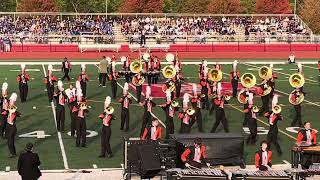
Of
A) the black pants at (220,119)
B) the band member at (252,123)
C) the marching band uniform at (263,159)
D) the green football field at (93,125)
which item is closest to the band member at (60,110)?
the green football field at (93,125)

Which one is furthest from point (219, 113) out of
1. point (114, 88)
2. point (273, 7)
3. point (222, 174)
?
point (273, 7)

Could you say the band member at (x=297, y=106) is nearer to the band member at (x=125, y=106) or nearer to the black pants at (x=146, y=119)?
the black pants at (x=146, y=119)

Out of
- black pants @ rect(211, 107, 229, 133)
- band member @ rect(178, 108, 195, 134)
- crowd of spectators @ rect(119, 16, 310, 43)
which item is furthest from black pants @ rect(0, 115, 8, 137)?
crowd of spectators @ rect(119, 16, 310, 43)

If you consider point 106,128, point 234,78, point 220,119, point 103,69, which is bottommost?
point 220,119

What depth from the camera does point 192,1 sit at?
235ft

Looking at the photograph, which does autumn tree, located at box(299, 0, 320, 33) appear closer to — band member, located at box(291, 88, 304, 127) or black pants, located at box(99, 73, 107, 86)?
black pants, located at box(99, 73, 107, 86)

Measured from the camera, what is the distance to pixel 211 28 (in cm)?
5359

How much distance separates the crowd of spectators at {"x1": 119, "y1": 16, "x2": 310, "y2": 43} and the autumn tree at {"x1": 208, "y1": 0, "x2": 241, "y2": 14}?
29.3ft

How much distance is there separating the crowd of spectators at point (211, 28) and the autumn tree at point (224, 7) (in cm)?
893

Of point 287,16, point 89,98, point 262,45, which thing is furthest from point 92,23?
point 89,98

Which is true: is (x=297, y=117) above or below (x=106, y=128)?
below

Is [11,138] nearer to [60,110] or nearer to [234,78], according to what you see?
[60,110]

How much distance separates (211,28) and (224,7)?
1353cm

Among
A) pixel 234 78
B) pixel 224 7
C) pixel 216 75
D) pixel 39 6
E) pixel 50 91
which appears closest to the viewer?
pixel 216 75
